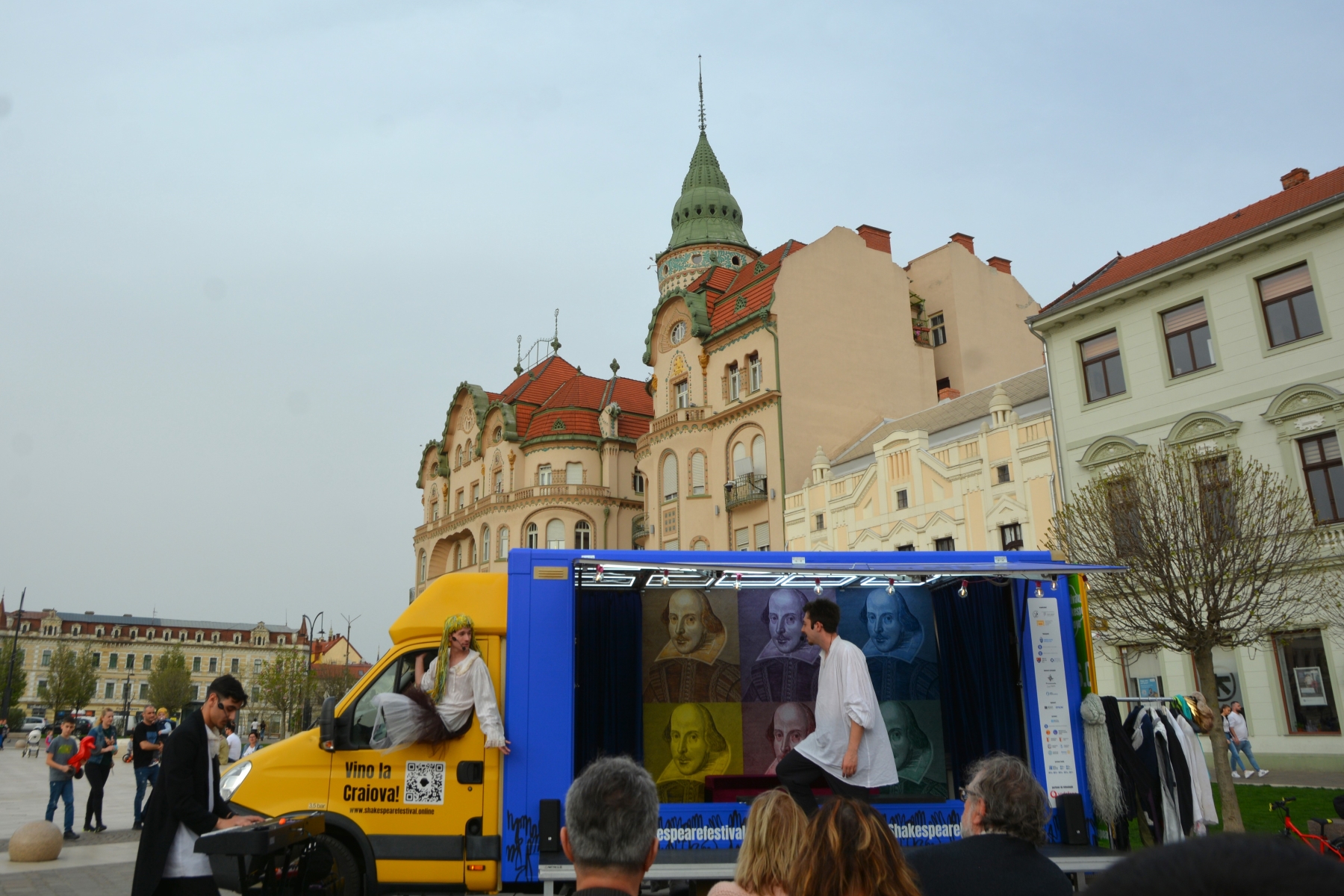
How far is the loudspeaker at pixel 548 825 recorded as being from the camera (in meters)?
8.37

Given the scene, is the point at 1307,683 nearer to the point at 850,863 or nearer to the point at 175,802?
the point at 850,863

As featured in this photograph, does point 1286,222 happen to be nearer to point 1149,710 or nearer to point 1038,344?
point 1149,710

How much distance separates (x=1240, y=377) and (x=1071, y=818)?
16.9m

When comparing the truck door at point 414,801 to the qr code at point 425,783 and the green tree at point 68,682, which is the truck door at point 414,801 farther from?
the green tree at point 68,682

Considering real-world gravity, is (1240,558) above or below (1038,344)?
below

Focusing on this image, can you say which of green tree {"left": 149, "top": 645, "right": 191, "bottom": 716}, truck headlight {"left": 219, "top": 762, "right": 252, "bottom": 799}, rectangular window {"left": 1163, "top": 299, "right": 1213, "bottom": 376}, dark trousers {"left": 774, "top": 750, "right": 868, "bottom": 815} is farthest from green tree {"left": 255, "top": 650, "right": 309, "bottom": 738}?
dark trousers {"left": 774, "top": 750, "right": 868, "bottom": 815}

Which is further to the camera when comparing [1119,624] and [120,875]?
[1119,624]

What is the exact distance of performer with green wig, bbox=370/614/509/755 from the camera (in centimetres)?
863

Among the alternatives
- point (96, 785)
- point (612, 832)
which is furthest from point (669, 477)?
point (612, 832)

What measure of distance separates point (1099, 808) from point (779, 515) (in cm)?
2600

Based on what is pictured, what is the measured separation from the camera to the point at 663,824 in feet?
28.7

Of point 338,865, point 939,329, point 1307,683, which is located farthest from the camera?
point 939,329

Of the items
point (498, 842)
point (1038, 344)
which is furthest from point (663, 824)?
point (1038, 344)

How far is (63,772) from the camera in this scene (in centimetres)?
1426
